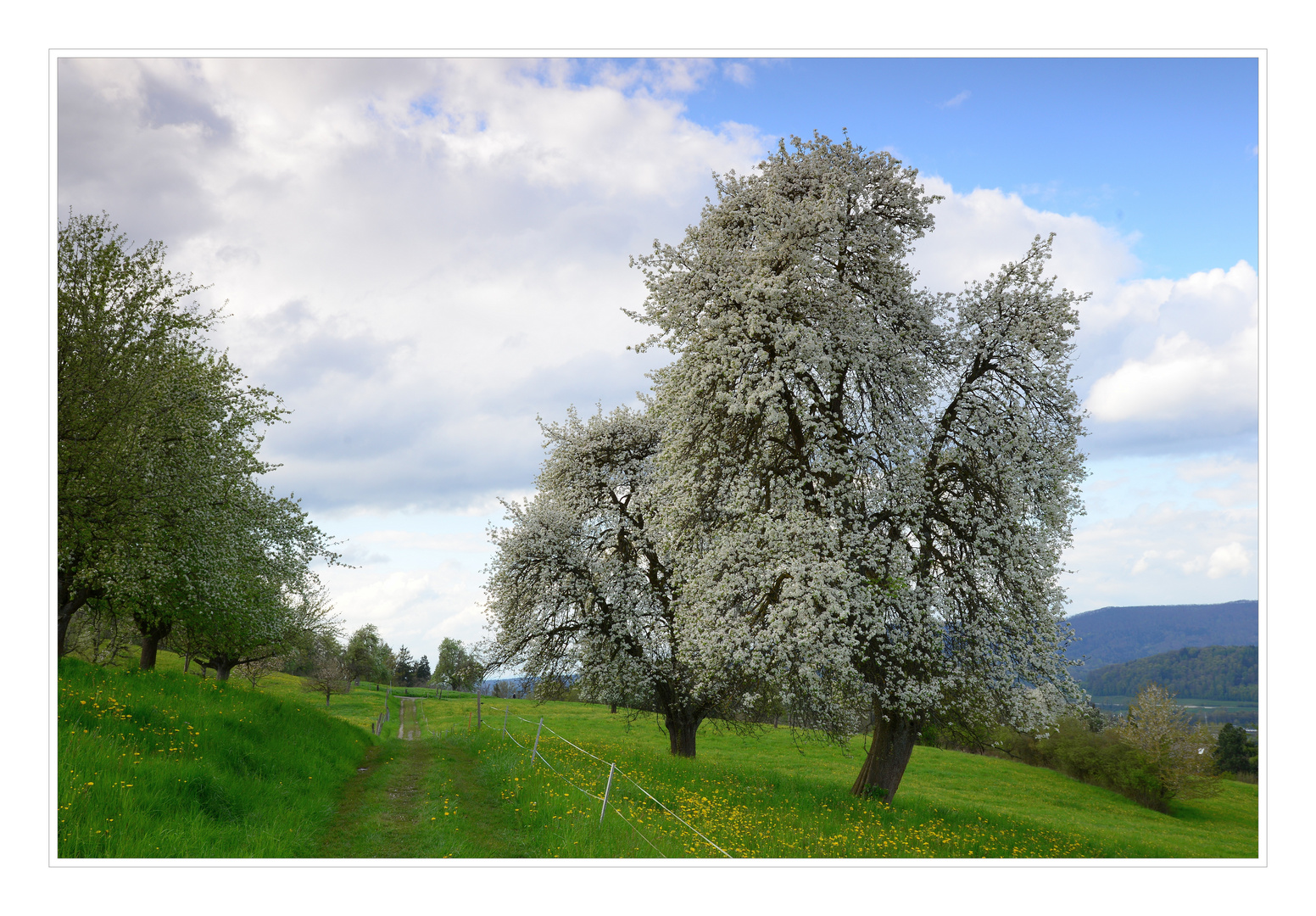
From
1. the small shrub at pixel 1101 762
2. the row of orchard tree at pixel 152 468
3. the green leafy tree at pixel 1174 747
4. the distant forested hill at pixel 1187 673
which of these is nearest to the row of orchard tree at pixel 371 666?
the row of orchard tree at pixel 152 468

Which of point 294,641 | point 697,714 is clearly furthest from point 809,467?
point 294,641

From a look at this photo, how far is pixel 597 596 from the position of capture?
23.5 metres

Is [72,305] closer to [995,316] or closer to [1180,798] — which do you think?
[995,316]

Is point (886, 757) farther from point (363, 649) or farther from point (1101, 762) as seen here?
point (363, 649)

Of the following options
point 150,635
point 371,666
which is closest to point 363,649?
point 371,666

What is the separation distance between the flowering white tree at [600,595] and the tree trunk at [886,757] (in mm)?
5791

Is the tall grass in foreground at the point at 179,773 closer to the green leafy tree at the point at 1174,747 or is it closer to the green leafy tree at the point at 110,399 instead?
the green leafy tree at the point at 110,399

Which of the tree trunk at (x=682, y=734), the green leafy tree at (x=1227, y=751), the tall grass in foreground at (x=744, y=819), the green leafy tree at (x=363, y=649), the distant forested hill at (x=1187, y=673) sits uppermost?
the tall grass in foreground at (x=744, y=819)

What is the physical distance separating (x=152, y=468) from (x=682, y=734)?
1876 centimetres

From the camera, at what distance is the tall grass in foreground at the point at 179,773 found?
8125 millimetres

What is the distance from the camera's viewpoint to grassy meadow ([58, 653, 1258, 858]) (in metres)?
8.87

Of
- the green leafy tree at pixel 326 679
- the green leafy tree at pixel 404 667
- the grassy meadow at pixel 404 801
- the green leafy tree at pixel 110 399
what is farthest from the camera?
the green leafy tree at pixel 404 667

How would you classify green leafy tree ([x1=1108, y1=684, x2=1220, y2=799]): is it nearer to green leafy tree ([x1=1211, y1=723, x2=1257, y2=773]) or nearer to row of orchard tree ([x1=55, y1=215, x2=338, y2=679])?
green leafy tree ([x1=1211, y1=723, x2=1257, y2=773])

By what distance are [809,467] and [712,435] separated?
250 centimetres
